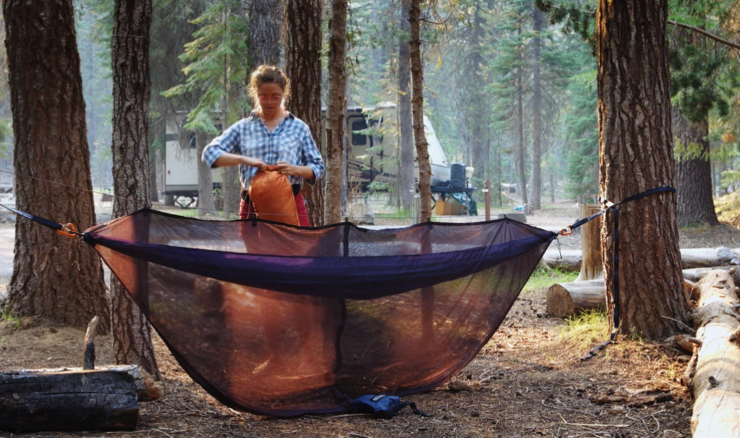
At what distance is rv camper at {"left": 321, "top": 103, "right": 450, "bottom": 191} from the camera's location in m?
18.3

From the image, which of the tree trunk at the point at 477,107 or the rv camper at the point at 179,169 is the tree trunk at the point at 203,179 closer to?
the rv camper at the point at 179,169

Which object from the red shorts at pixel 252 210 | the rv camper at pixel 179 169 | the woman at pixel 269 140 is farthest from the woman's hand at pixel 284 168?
the rv camper at pixel 179 169

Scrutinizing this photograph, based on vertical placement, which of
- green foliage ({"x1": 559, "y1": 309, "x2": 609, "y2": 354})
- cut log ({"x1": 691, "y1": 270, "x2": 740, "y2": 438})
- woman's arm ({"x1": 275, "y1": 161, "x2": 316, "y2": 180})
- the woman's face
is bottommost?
green foliage ({"x1": 559, "y1": 309, "x2": 609, "y2": 354})

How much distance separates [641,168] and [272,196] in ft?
8.21

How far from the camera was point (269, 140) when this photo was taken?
3.65 m

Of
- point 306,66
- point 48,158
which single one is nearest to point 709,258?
point 306,66

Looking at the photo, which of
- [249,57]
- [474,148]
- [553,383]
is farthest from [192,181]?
[553,383]

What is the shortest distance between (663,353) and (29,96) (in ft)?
14.7

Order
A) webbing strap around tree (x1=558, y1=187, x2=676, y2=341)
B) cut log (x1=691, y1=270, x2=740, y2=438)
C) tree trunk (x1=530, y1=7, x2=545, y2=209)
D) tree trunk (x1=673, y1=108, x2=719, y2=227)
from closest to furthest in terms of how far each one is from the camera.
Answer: cut log (x1=691, y1=270, x2=740, y2=438), webbing strap around tree (x1=558, y1=187, x2=676, y2=341), tree trunk (x1=673, y1=108, x2=719, y2=227), tree trunk (x1=530, y1=7, x2=545, y2=209)

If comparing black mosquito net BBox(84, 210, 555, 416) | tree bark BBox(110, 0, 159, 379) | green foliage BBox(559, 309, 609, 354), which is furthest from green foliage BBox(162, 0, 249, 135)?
black mosquito net BBox(84, 210, 555, 416)

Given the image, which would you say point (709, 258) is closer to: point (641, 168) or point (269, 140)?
point (641, 168)

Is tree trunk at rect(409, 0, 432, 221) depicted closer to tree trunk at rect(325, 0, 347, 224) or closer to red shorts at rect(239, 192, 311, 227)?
tree trunk at rect(325, 0, 347, 224)

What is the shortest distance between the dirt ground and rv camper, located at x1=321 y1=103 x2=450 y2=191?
13410mm

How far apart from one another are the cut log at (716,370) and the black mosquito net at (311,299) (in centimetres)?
105
